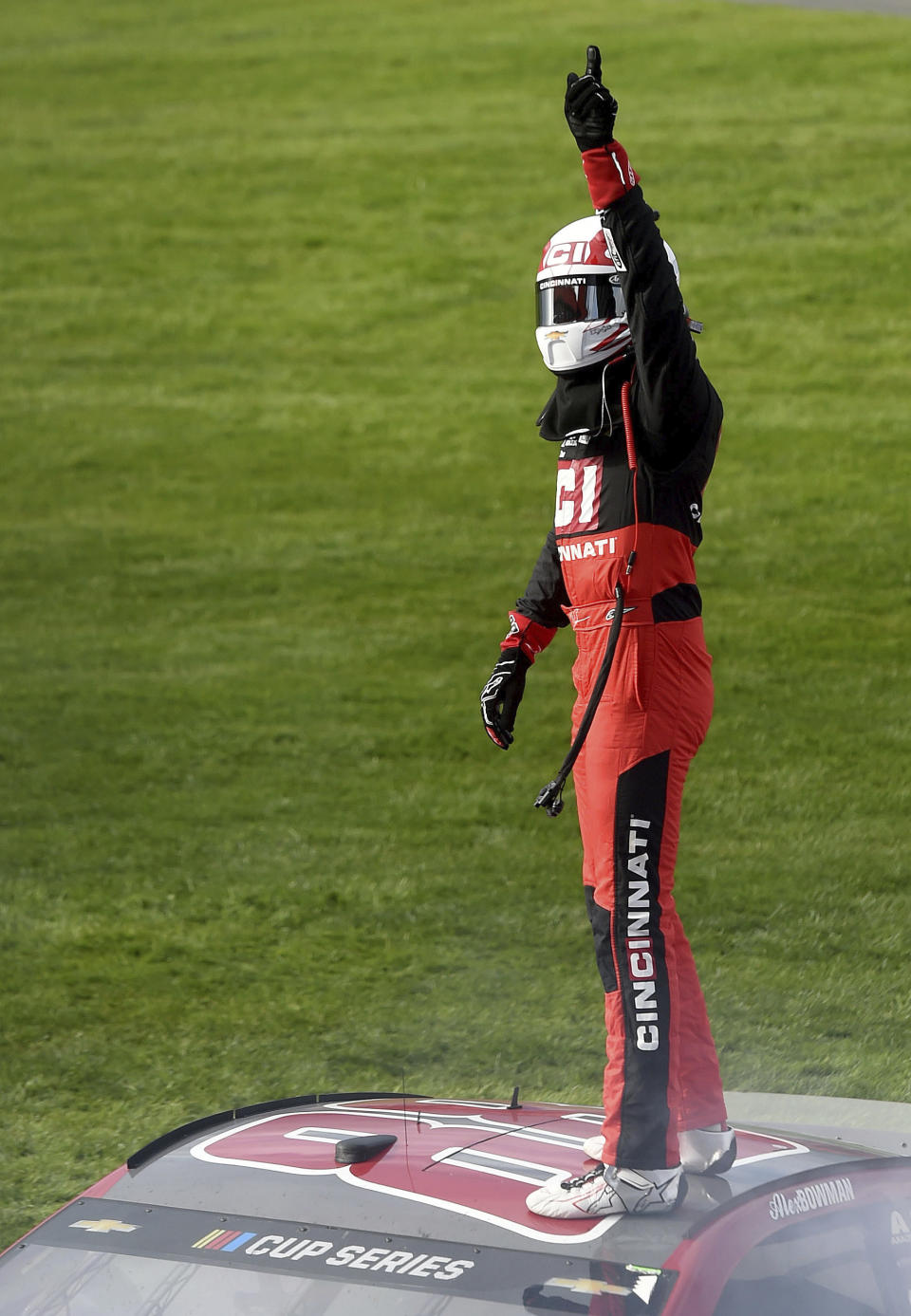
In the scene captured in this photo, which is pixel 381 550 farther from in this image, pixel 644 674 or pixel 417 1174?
pixel 417 1174

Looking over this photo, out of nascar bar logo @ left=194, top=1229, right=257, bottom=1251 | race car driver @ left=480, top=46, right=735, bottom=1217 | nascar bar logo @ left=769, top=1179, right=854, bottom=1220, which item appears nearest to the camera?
nascar bar logo @ left=194, top=1229, right=257, bottom=1251

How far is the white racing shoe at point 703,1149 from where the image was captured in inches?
117

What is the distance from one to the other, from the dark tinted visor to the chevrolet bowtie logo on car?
73.2 inches

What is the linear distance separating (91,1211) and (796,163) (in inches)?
695

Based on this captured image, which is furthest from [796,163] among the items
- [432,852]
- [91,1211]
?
[91,1211]

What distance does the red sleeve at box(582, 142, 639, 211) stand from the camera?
10.1ft

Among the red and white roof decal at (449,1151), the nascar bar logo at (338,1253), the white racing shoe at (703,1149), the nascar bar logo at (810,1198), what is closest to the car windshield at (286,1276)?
the nascar bar logo at (338,1253)

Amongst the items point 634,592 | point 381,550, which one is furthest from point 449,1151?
point 381,550

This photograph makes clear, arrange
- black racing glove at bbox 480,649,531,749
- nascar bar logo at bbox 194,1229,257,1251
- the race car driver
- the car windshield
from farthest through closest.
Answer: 1. black racing glove at bbox 480,649,531,749
2. the race car driver
3. nascar bar logo at bbox 194,1229,257,1251
4. the car windshield

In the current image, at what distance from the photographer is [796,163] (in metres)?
18.6

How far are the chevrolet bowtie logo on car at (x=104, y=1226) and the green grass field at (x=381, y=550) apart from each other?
2.58 metres

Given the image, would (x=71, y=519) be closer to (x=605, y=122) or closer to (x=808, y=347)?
(x=808, y=347)

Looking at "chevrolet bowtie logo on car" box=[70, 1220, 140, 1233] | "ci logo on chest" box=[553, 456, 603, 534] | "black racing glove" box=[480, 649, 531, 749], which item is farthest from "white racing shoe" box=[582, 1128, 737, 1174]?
"ci logo on chest" box=[553, 456, 603, 534]

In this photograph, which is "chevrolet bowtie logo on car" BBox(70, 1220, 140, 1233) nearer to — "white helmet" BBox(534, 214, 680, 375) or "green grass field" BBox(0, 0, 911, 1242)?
"white helmet" BBox(534, 214, 680, 375)
